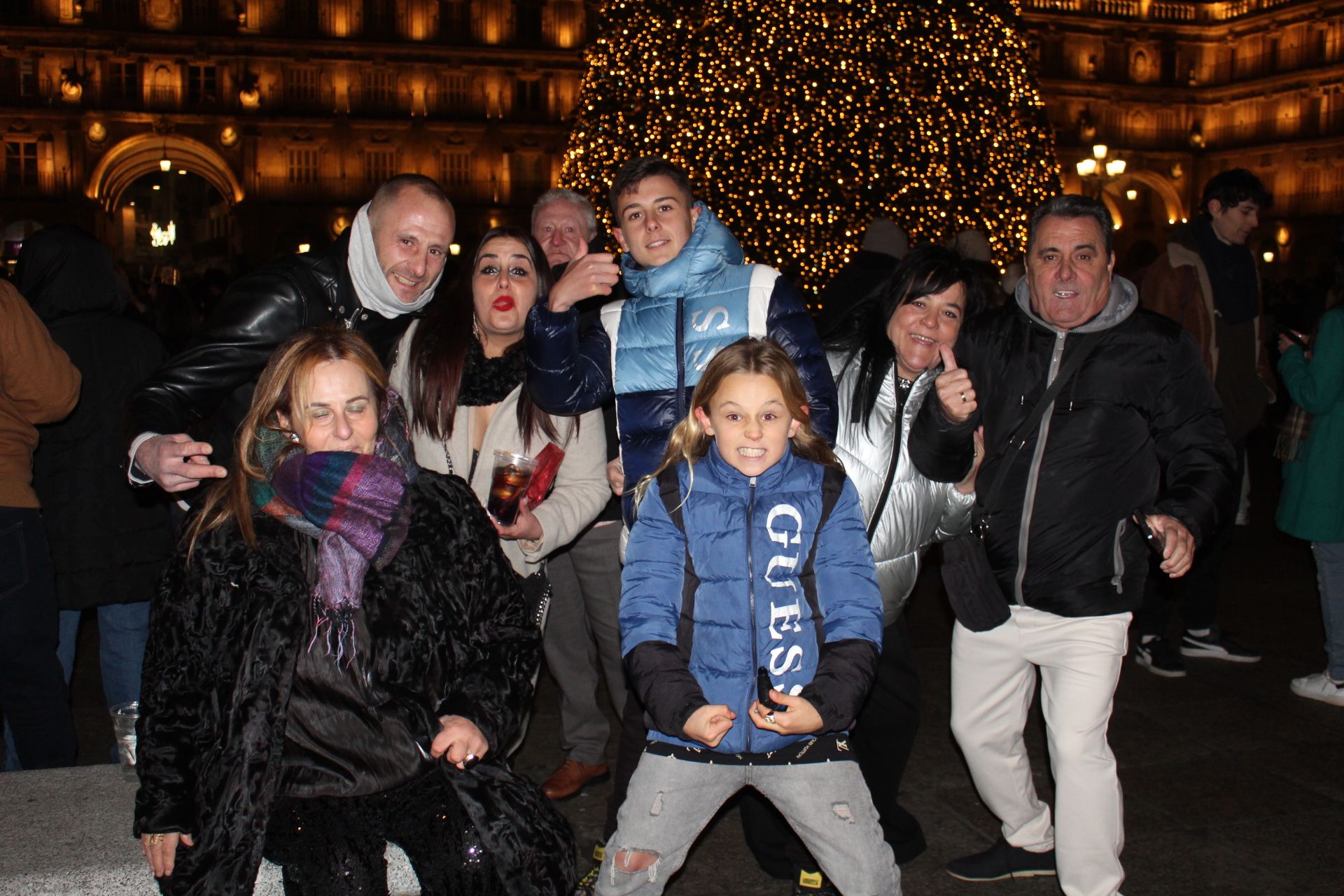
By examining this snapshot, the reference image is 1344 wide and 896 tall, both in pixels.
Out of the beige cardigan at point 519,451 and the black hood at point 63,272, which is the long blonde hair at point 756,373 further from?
the black hood at point 63,272

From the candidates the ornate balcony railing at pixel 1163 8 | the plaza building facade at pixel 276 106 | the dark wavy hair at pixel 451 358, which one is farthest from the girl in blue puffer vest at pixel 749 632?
the ornate balcony railing at pixel 1163 8

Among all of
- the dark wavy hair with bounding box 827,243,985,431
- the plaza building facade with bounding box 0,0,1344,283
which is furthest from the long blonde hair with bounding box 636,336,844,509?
the plaza building facade with bounding box 0,0,1344,283

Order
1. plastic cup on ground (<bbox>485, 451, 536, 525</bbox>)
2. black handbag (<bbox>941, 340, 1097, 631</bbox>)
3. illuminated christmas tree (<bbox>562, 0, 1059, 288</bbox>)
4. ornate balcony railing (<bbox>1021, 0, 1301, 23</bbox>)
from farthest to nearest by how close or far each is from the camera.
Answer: ornate balcony railing (<bbox>1021, 0, 1301, 23</bbox>) < illuminated christmas tree (<bbox>562, 0, 1059, 288</bbox>) < black handbag (<bbox>941, 340, 1097, 631</bbox>) < plastic cup on ground (<bbox>485, 451, 536, 525</bbox>)

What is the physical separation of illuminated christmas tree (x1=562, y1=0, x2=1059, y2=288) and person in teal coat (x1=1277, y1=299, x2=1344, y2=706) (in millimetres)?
8348

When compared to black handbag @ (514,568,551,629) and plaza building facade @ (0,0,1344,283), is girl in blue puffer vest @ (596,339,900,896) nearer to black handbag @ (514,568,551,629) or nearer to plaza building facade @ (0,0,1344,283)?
black handbag @ (514,568,551,629)

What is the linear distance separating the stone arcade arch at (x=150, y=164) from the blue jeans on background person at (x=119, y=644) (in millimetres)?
40320

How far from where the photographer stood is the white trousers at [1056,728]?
316cm

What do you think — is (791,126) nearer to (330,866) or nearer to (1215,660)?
(1215,660)

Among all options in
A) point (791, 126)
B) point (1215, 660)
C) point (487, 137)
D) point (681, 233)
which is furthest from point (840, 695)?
point (487, 137)

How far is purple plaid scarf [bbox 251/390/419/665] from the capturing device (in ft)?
8.42

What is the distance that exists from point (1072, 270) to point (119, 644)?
3.63 m

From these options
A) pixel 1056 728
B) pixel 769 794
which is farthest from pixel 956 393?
pixel 769 794

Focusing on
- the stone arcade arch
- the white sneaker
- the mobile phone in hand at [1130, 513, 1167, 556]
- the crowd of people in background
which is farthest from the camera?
the stone arcade arch

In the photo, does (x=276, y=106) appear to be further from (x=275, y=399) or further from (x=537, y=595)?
(x=275, y=399)
